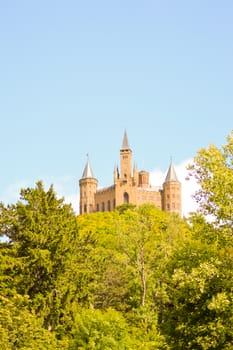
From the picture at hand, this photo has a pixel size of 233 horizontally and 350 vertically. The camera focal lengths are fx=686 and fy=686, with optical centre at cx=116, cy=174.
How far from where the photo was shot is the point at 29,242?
36.2 meters

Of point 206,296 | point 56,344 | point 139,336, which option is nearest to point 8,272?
point 56,344

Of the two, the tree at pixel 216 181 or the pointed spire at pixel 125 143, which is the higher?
the pointed spire at pixel 125 143

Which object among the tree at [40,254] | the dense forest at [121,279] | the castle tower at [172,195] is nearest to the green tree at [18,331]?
the dense forest at [121,279]

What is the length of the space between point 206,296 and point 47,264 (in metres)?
12.6

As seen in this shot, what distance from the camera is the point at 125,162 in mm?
174375

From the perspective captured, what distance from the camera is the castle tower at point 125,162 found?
172500 mm

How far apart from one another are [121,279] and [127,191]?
376 ft

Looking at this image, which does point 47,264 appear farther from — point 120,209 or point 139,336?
point 120,209

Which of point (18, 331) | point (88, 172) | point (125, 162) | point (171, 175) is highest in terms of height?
point (125, 162)

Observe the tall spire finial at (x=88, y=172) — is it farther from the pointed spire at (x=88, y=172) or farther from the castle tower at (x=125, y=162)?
the castle tower at (x=125, y=162)

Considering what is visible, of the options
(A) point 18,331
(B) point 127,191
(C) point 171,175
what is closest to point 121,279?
(A) point 18,331

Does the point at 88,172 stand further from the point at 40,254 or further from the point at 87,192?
the point at 40,254

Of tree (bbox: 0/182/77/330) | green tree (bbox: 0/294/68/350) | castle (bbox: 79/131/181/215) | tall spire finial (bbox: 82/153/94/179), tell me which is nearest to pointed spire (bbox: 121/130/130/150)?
castle (bbox: 79/131/181/215)

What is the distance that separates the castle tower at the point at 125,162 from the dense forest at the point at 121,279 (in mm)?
115913
